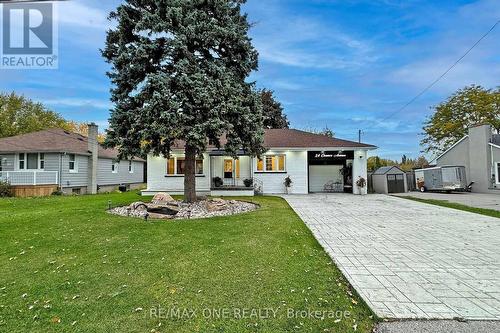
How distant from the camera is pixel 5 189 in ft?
58.1

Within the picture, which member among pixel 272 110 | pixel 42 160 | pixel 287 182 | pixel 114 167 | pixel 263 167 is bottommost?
pixel 287 182

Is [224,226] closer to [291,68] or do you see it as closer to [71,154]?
[291,68]

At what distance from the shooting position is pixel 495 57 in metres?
14.6

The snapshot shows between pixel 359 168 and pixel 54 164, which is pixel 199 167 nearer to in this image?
pixel 54 164

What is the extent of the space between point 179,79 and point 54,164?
49.8ft

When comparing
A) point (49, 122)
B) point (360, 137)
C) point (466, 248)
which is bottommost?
point (466, 248)

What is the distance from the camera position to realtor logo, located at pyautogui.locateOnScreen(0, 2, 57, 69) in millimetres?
9875

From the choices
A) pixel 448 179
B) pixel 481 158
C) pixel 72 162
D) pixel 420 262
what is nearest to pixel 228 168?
pixel 72 162

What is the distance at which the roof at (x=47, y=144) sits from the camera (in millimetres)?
19406

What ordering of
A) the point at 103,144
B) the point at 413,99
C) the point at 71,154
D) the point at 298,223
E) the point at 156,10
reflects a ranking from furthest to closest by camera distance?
1. the point at 413,99
2. the point at 71,154
3. the point at 103,144
4. the point at 156,10
5. the point at 298,223

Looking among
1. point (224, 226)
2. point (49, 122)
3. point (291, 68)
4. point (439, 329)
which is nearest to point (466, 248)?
point (439, 329)

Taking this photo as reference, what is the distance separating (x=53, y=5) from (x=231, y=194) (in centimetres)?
1212

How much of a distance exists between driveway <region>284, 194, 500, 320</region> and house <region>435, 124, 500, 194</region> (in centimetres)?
1672

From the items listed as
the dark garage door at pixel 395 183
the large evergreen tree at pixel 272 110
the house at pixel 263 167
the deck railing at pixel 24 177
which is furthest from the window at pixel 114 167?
the dark garage door at pixel 395 183
